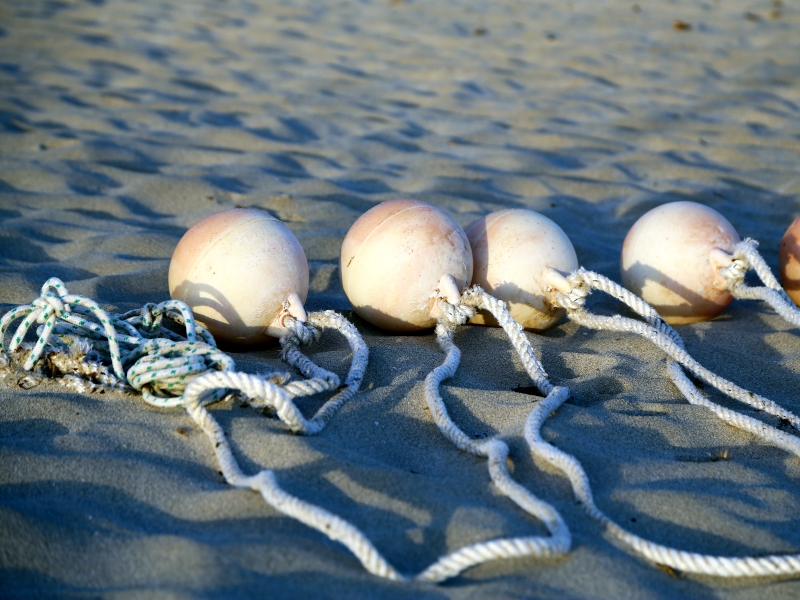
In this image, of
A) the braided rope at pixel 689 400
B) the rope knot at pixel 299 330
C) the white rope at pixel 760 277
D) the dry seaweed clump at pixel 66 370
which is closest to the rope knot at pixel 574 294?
the braided rope at pixel 689 400

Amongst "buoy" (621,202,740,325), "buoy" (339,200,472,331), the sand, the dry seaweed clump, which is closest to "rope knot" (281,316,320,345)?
the sand

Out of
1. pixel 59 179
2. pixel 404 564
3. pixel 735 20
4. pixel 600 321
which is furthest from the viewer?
pixel 735 20

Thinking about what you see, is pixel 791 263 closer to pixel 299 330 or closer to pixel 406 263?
pixel 406 263

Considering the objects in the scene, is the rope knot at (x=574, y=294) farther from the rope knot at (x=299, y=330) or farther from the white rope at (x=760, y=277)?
the rope knot at (x=299, y=330)

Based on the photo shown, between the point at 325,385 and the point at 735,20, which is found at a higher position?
the point at 735,20

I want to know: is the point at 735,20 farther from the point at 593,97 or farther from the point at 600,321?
the point at 600,321

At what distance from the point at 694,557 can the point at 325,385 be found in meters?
1.07

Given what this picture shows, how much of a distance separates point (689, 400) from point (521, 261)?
0.75 m

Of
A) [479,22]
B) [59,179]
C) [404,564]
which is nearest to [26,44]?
[59,179]

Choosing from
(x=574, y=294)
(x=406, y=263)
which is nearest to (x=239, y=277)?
(x=406, y=263)

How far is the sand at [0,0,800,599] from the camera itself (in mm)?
1609

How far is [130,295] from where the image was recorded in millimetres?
2953

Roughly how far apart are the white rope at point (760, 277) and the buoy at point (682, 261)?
0.03 metres

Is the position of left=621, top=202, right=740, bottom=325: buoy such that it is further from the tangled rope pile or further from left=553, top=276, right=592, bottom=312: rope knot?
the tangled rope pile
